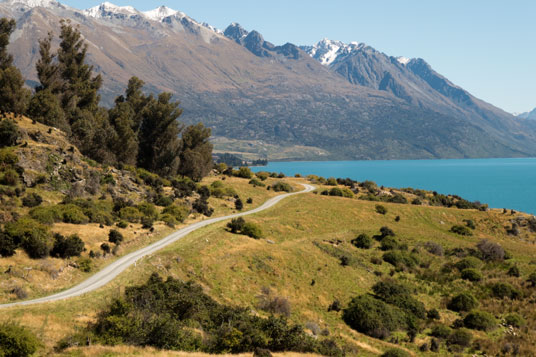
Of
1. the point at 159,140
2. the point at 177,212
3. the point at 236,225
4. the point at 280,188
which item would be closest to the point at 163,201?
the point at 177,212

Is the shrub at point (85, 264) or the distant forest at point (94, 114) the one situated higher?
the distant forest at point (94, 114)

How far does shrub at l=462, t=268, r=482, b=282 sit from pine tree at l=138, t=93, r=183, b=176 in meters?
59.4

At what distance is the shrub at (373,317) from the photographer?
118 ft

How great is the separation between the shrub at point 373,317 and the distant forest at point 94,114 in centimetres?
5123

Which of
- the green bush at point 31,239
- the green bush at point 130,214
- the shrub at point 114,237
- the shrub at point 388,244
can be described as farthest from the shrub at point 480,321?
the green bush at point 31,239

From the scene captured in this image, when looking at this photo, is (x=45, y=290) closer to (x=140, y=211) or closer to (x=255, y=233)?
(x=140, y=211)

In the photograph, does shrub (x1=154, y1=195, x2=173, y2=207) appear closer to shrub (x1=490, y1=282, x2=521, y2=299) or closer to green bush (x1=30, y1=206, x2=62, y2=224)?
green bush (x1=30, y1=206, x2=62, y2=224)

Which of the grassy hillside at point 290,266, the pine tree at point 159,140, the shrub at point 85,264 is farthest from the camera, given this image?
the pine tree at point 159,140

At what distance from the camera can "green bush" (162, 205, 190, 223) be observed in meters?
56.0

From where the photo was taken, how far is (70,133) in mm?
67188

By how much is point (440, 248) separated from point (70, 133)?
6911 centimetres

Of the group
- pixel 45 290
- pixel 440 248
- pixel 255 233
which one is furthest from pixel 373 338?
pixel 440 248

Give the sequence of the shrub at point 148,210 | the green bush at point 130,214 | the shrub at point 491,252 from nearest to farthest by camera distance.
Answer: the green bush at point 130,214 < the shrub at point 148,210 < the shrub at point 491,252

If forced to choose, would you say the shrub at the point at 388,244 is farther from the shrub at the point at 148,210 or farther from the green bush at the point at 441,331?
the shrub at the point at 148,210
